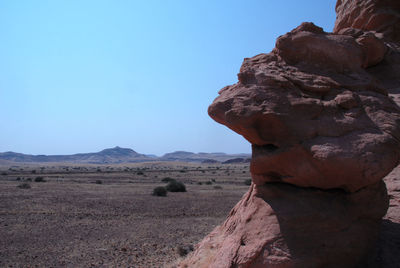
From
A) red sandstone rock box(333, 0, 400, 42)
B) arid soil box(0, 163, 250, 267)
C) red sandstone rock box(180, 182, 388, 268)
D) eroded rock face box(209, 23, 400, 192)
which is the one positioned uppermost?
red sandstone rock box(333, 0, 400, 42)

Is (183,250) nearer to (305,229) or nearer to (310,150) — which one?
(305,229)

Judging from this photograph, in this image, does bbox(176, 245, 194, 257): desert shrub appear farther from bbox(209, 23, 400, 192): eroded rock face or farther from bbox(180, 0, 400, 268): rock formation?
bbox(209, 23, 400, 192): eroded rock face

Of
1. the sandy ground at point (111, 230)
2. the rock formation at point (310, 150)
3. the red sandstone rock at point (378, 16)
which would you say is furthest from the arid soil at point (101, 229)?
the red sandstone rock at point (378, 16)

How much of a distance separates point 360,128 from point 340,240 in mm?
1655

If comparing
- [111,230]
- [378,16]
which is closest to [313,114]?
[378,16]

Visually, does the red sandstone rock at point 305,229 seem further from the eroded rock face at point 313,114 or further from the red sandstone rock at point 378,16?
the red sandstone rock at point 378,16

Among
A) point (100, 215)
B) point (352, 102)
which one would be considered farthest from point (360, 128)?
point (100, 215)

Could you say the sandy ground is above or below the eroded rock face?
below

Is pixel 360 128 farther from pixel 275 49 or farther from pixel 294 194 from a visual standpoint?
pixel 275 49

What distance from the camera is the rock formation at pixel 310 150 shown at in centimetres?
485

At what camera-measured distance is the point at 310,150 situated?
195 inches

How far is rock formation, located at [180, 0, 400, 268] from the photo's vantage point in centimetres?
485

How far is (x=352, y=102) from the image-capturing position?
5316mm

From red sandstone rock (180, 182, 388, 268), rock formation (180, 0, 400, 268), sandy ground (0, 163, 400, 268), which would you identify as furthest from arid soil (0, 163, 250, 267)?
rock formation (180, 0, 400, 268)
